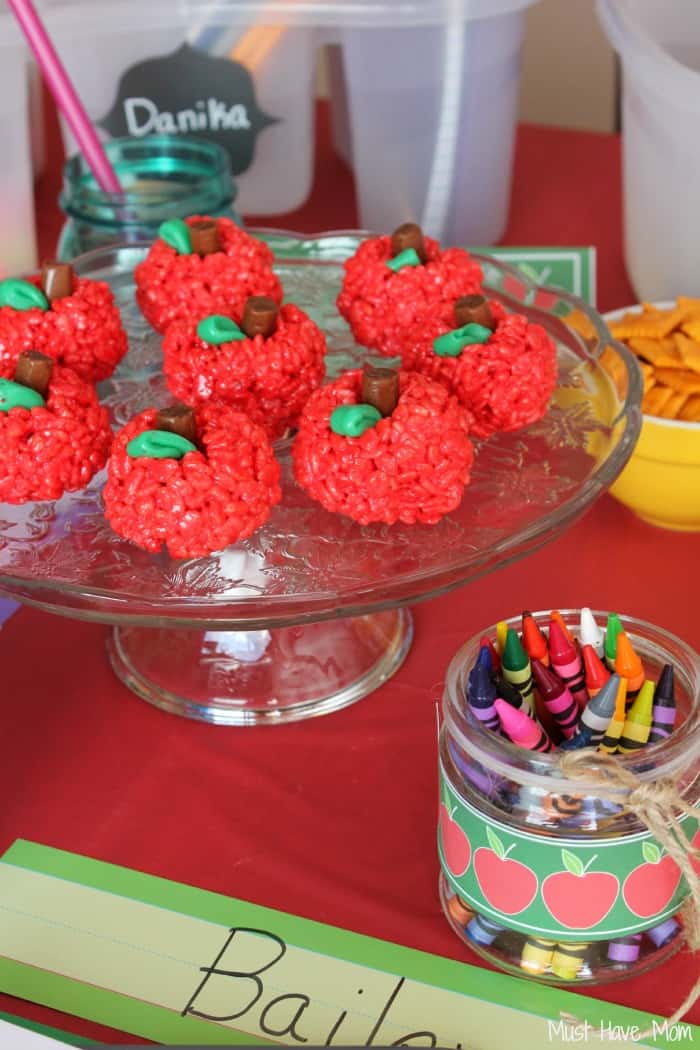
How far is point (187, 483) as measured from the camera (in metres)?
0.64

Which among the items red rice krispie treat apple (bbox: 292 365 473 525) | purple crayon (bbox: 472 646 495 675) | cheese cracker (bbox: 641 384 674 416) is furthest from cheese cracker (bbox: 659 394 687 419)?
purple crayon (bbox: 472 646 495 675)

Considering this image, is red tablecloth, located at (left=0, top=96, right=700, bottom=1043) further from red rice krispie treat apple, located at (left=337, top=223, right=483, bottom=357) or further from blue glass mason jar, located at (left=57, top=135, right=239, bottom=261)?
blue glass mason jar, located at (left=57, top=135, right=239, bottom=261)

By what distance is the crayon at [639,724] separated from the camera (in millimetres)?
555

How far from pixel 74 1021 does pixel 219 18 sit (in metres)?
0.86

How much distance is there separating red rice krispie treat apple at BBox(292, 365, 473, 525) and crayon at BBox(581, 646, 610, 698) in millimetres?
127

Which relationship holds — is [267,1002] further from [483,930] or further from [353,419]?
[353,419]

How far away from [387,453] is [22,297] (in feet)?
0.90

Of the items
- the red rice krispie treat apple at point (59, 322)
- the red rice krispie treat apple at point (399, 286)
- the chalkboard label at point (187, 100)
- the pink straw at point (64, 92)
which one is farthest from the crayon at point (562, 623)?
the chalkboard label at point (187, 100)

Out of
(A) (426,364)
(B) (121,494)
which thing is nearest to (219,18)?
(A) (426,364)

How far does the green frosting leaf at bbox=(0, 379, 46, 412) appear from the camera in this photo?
0.68 metres

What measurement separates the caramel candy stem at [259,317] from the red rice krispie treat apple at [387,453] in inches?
3.3

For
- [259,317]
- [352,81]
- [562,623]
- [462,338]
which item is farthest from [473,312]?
[352,81]

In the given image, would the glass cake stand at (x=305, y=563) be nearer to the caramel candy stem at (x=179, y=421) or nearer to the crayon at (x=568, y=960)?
the caramel candy stem at (x=179, y=421)

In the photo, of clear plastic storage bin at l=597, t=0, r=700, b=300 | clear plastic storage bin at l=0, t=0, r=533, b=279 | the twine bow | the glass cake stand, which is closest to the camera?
the twine bow
